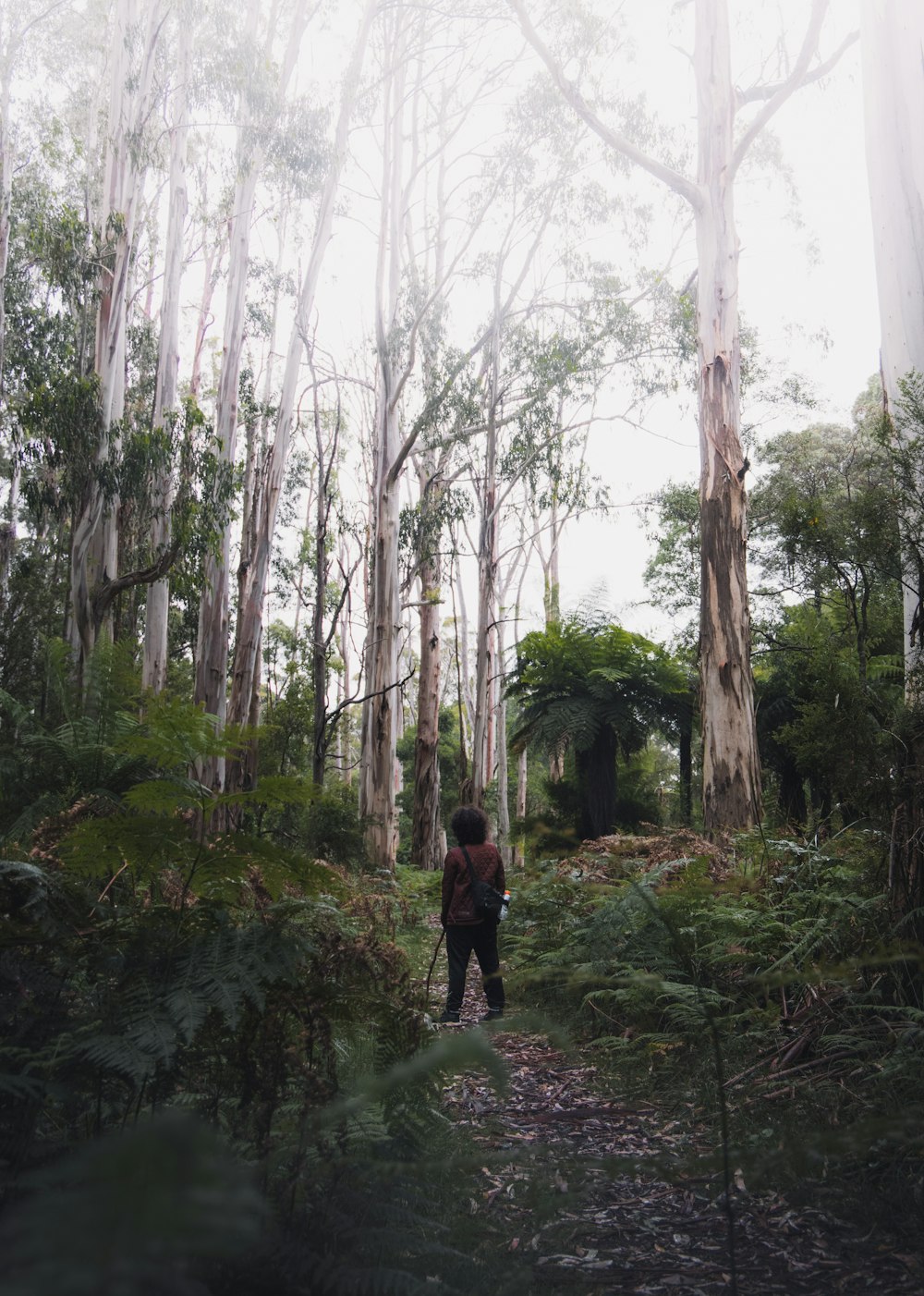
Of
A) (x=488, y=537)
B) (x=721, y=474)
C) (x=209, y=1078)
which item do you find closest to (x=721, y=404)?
(x=721, y=474)

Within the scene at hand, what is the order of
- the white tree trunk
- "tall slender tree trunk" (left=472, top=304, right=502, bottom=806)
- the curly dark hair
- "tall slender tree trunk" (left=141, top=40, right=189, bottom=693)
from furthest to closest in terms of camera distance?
"tall slender tree trunk" (left=472, top=304, right=502, bottom=806) < "tall slender tree trunk" (left=141, top=40, right=189, bottom=693) < the white tree trunk < the curly dark hair

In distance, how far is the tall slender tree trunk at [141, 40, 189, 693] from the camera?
13703mm

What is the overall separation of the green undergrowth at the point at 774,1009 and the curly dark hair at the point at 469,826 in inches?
30.3

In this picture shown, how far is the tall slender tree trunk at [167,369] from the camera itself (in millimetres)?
13703

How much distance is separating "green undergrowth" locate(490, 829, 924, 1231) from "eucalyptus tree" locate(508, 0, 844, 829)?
3.10 meters

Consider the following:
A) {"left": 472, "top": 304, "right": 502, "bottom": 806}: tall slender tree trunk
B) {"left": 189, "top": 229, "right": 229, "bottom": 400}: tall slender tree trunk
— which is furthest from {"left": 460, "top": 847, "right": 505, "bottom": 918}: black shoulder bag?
{"left": 189, "top": 229, "right": 229, "bottom": 400}: tall slender tree trunk

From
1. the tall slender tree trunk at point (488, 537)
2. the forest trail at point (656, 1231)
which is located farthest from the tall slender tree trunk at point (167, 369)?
the forest trail at point (656, 1231)

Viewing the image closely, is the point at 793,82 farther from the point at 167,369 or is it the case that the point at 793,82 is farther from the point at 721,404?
the point at 167,369

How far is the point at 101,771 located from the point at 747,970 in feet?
10.7

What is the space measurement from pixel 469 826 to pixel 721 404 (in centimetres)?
630

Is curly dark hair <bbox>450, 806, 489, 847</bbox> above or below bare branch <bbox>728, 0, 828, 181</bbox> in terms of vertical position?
below

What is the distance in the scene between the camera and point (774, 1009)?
3.61 metres

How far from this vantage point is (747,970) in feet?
13.4

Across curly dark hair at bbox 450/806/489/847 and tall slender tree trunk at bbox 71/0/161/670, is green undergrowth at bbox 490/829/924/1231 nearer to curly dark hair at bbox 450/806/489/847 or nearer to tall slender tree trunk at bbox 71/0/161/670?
curly dark hair at bbox 450/806/489/847
